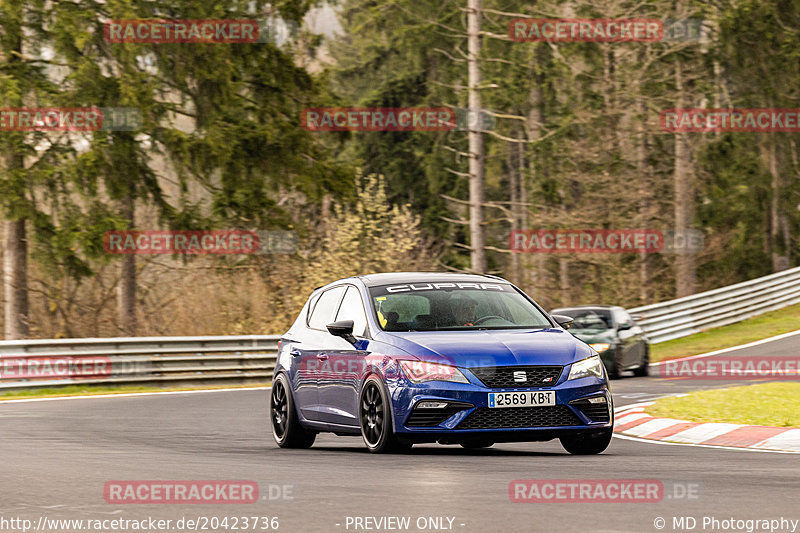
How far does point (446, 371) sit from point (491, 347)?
18.5 inches

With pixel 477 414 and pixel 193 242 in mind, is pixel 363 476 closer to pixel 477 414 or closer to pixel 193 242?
pixel 477 414

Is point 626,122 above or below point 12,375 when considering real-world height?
above

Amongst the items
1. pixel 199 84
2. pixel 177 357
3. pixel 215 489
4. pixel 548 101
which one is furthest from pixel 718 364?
pixel 548 101

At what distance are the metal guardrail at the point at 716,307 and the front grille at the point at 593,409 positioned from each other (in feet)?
75.5

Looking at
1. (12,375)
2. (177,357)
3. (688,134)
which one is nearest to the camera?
(12,375)

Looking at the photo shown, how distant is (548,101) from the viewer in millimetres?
53344

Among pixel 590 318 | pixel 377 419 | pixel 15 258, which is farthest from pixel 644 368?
pixel 377 419

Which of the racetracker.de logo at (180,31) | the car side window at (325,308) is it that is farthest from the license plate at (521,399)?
the racetracker.de logo at (180,31)

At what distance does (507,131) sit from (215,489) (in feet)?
154

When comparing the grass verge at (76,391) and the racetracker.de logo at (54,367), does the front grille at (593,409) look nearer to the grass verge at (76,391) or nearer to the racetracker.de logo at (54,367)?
the grass verge at (76,391)

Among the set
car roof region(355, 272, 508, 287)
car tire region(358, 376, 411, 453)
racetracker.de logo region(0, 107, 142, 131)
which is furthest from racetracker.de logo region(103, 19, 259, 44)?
car tire region(358, 376, 411, 453)

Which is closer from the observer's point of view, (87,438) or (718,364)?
(87,438)

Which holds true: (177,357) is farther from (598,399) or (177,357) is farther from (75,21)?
(598,399)

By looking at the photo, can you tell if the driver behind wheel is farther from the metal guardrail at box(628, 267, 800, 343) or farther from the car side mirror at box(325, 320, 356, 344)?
the metal guardrail at box(628, 267, 800, 343)
